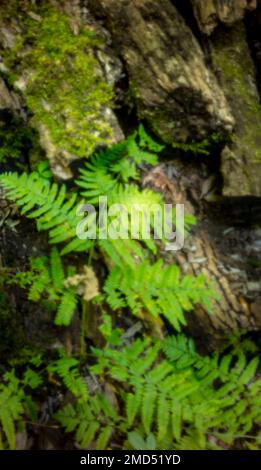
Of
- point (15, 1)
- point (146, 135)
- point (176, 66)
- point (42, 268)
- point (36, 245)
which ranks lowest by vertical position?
point (42, 268)

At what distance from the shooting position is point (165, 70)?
3.11 m

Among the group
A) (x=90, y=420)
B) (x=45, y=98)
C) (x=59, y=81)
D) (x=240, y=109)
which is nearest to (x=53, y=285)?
(x=90, y=420)

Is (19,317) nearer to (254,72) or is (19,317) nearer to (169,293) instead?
(169,293)

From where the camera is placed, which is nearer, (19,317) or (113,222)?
(113,222)

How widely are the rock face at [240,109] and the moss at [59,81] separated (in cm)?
106

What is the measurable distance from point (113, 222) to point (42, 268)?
593mm

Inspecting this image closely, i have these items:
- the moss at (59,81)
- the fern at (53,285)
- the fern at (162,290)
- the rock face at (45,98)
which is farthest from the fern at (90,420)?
the moss at (59,81)

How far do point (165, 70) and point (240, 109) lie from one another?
75 centimetres

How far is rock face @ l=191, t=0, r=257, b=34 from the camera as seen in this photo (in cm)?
322

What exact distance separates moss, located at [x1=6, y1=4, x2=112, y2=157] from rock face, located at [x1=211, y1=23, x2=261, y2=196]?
1.06 meters

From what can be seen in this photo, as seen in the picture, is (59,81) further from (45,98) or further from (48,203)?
(48,203)
